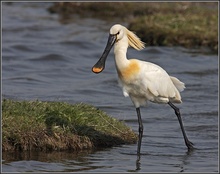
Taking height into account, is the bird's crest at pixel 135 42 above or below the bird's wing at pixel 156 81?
above

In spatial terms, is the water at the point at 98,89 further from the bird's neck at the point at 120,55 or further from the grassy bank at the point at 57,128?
the bird's neck at the point at 120,55

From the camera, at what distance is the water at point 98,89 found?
907 centimetres

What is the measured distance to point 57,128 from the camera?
9648 millimetres

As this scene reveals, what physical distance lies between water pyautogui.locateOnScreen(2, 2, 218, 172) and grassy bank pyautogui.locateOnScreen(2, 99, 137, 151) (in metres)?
0.18

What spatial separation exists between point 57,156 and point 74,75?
26.8 feet

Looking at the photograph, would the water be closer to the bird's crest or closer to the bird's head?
the bird's head

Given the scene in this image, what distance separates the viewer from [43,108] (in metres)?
10.3

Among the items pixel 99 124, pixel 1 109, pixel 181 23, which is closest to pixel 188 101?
pixel 99 124

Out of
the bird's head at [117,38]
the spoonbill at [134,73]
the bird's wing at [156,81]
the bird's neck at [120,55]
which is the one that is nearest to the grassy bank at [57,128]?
the spoonbill at [134,73]

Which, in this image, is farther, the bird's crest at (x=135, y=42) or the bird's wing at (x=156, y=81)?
the bird's crest at (x=135, y=42)

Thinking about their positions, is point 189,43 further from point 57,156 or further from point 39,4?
point 39,4

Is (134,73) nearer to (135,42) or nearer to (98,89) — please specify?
(135,42)

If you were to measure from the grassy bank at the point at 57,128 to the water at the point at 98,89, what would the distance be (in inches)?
7.2

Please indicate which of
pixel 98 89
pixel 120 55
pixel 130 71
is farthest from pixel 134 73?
pixel 98 89
